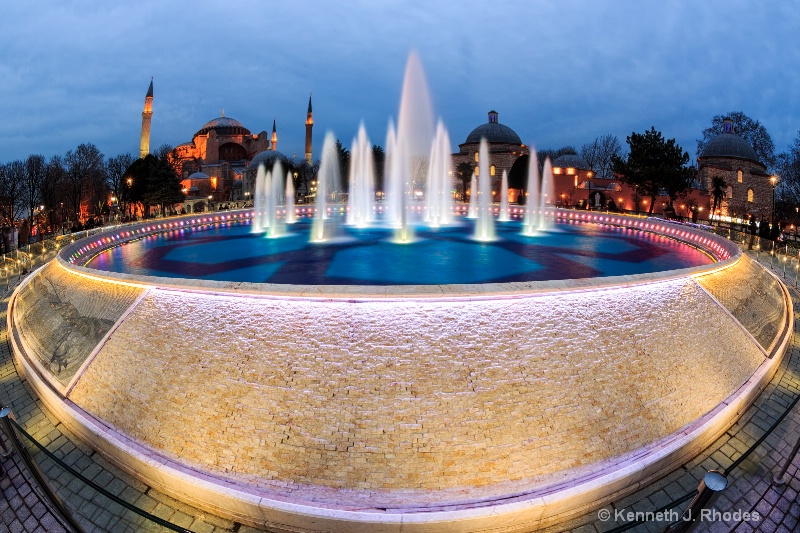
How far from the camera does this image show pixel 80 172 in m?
43.9

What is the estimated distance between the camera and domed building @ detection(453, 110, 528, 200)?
60062mm

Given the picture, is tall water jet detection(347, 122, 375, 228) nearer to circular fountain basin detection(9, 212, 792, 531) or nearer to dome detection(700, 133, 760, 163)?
circular fountain basin detection(9, 212, 792, 531)

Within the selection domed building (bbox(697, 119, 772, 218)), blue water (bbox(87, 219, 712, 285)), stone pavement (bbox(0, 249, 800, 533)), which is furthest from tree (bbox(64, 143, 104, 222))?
domed building (bbox(697, 119, 772, 218))

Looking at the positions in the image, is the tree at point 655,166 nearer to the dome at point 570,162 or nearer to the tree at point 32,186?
the dome at point 570,162

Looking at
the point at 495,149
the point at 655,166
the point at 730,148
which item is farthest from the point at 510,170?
the point at 655,166

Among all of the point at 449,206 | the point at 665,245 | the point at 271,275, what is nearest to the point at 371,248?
the point at 271,275

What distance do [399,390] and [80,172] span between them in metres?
48.6

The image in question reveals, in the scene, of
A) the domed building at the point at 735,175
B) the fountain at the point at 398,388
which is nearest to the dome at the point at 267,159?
the domed building at the point at 735,175

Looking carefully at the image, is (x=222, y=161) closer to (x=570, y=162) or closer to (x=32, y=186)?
(x=32, y=186)

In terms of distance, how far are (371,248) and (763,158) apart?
59563 millimetres

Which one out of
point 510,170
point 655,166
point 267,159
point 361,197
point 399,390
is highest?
point 267,159

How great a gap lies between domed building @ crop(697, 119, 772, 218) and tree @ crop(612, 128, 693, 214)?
13.9 metres

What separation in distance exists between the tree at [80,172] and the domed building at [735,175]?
188ft

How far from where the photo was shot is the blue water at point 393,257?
12.7 meters
